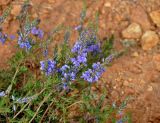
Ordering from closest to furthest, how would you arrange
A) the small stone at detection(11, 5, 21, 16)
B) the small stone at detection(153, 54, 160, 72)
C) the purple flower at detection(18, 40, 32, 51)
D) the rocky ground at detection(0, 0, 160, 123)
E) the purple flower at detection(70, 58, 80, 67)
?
the purple flower at detection(70, 58, 80, 67), the purple flower at detection(18, 40, 32, 51), the rocky ground at detection(0, 0, 160, 123), the small stone at detection(153, 54, 160, 72), the small stone at detection(11, 5, 21, 16)

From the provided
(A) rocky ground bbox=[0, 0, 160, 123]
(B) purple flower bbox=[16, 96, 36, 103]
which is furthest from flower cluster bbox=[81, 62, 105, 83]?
(A) rocky ground bbox=[0, 0, 160, 123]

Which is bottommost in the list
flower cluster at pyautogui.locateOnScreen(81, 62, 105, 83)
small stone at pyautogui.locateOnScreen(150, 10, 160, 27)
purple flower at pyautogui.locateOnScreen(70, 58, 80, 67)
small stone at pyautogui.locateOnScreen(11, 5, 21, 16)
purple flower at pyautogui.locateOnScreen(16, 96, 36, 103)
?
purple flower at pyautogui.locateOnScreen(16, 96, 36, 103)

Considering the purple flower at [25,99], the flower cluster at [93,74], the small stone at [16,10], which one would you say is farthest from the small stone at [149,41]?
the purple flower at [25,99]

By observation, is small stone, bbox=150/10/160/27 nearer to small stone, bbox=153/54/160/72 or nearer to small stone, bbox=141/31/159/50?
small stone, bbox=141/31/159/50

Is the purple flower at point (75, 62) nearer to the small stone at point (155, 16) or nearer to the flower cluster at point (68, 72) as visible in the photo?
the flower cluster at point (68, 72)

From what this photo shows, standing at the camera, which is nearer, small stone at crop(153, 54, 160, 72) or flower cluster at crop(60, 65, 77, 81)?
flower cluster at crop(60, 65, 77, 81)

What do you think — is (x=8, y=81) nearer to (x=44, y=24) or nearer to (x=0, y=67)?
(x=0, y=67)

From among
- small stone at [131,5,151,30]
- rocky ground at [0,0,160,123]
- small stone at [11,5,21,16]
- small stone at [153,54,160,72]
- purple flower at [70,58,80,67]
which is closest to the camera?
purple flower at [70,58,80,67]

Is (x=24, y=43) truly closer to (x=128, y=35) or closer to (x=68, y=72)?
(x=68, y=72)
